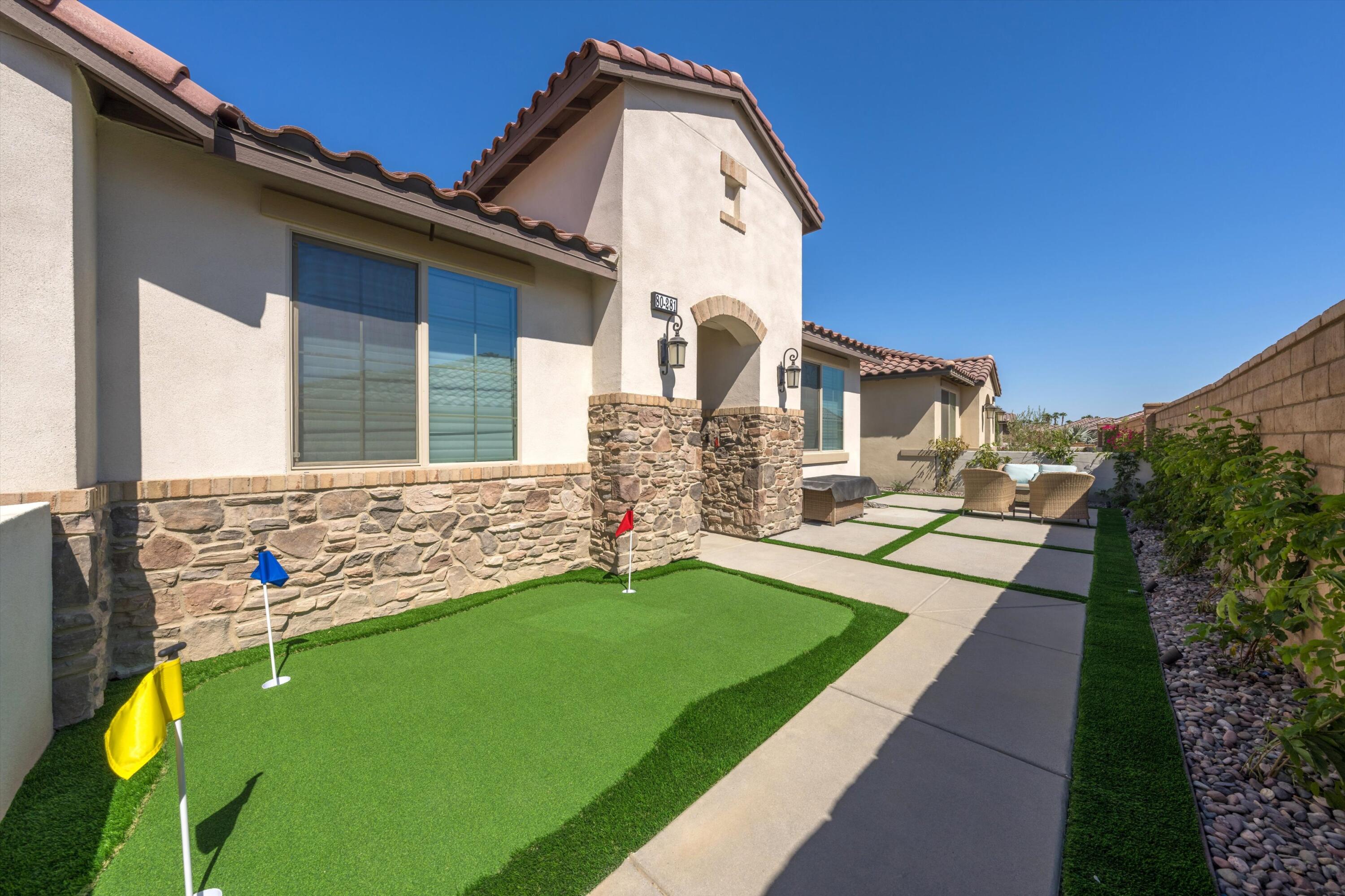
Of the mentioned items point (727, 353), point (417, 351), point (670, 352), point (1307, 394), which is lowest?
point (1307, 394)

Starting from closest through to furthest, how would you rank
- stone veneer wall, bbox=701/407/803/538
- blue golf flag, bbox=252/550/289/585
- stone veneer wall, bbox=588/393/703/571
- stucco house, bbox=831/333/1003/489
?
blue golf flag, bbox=252/550/289/585 < stone veneer wall, bbox=588/393/703/571 < stone veneer wall, bbox=701/407/803/538 < stucco house, bbox=831/333/1003/489

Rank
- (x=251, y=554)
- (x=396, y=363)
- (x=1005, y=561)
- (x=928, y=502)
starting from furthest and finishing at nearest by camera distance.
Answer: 1. (x=928, y=502)
2. (x=1005, y=561)
3. (x=396, y=363)
4. (x=251, y=554)

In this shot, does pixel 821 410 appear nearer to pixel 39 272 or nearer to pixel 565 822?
pixel 565 822

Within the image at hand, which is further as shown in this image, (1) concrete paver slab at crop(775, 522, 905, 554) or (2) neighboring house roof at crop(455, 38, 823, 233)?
(1) concrete paver slab at crop(775, 522, 905, 554)

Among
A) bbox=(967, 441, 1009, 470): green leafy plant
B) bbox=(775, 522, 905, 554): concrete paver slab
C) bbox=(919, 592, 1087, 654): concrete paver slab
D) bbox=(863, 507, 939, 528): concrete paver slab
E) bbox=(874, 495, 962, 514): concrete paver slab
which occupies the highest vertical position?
bbox=(967, 441, 1009, 470): green leafy plant

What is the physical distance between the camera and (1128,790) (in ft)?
8.08

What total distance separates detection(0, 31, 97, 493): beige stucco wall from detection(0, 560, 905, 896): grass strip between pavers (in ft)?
5.23

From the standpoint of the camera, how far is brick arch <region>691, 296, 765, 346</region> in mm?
7316

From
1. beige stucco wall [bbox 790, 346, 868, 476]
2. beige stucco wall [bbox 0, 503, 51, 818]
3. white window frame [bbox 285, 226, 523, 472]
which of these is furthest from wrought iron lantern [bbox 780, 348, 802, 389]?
beige stucco wall [bbox 0, 503, 51, 818]

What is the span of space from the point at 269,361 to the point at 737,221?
6.47 m

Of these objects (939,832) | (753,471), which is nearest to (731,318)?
(753,471)

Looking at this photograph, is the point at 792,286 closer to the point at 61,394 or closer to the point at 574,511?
the point at 574,511

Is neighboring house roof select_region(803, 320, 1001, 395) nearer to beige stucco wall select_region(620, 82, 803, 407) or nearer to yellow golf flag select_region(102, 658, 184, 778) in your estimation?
beige stucco wall select_region(620, 82, 803, 407)

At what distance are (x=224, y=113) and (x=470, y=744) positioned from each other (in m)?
4.81
